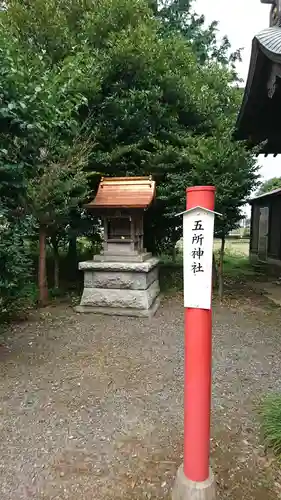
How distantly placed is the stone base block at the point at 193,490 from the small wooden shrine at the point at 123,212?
4.33 metres

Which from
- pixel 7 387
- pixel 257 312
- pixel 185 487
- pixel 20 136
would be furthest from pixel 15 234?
pixel 257 312

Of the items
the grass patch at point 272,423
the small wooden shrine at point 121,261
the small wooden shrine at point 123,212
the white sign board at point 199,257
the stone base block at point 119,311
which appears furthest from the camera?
the small wooden shrine at point 123,212

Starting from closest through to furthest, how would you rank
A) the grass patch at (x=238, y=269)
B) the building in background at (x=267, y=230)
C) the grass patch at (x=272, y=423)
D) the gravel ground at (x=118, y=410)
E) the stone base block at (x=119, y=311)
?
1. the gravel ground at (x=118, y=410)
2. the grass patch at (x=272, y=423)
3. the stone base block at (x=119, y=311)
4. the grass patch at (x=238, y=269)
5. the building in background at (x=267, y=230)

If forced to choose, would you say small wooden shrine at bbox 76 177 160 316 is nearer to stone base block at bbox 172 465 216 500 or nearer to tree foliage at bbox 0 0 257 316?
tree foliage at bbox 0 0 257 316

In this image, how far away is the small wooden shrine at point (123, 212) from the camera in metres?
6.03

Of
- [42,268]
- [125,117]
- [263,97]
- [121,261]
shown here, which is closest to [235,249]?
[125,117]

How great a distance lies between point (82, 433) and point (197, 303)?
1470 millimetres

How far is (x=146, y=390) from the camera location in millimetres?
3230

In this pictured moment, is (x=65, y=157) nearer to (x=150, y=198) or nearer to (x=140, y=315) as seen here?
(x=150, y=198)

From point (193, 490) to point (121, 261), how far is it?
444cm

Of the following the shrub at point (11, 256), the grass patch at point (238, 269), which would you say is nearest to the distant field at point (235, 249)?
the grass patch at point (238, 269)

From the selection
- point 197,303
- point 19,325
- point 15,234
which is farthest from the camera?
point 19,325

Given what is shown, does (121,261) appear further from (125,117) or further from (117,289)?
(125,117)

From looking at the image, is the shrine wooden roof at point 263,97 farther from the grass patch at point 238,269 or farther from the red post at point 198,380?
the grass patch at point 238,269
